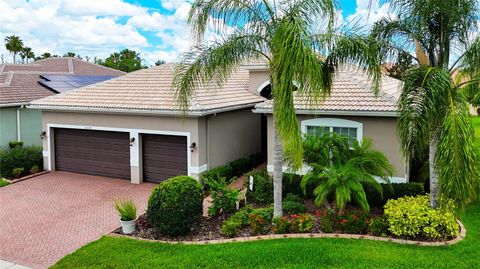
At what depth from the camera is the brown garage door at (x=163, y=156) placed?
16.3 m

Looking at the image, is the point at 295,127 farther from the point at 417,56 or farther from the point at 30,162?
the point at 30,162

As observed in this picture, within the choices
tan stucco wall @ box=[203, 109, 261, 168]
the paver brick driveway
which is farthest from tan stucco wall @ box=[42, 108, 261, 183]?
the paver brick driveway

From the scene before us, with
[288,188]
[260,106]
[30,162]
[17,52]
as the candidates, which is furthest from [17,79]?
[17,52]

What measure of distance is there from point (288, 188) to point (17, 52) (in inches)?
3002

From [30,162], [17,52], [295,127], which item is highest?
[17,52]

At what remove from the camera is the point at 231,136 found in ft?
59.0

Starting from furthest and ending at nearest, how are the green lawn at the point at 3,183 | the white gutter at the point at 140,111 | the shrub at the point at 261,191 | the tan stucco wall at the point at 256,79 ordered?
the tan stucco wall at the point at 256,79
the green lawn at the point at 3,183
the white gutter at the point at 140,111
the shrub at the point at 261,191

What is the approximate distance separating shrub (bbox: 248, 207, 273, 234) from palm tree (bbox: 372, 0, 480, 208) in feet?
13.5

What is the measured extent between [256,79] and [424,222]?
1295 cm

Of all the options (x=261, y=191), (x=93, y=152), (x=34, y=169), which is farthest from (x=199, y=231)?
(x=34, y=169)

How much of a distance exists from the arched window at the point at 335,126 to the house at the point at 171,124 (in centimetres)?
4

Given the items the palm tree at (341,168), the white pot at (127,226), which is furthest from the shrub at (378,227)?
the white pot at (127,226)

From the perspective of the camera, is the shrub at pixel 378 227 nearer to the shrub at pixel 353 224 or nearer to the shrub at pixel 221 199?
the shrub at pixel 353 224

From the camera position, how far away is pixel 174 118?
1591 centimetres
